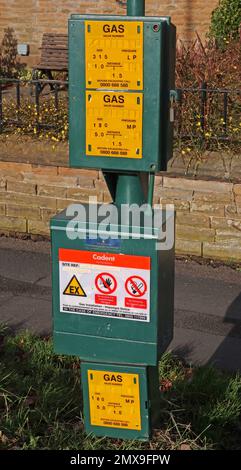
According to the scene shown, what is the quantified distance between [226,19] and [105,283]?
32.0ft

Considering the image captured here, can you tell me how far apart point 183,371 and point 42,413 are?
1.22 meters

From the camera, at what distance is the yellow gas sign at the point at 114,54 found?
331 centimetres

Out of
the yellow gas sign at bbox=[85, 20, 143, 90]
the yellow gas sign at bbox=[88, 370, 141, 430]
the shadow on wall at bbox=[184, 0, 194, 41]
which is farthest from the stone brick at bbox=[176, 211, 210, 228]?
the shadow on wall at bbox=[184, 0, 194, 41]

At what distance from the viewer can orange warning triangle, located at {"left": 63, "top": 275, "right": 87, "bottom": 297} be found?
3611mm

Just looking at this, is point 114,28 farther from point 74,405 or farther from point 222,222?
point 222,222

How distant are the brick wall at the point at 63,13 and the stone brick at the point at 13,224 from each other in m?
6.59

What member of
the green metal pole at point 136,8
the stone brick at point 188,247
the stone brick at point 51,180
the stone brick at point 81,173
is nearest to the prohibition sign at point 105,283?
the green metal pole at point 136,8

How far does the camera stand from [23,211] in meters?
7.99

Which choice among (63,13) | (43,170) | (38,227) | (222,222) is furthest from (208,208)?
(63,13)

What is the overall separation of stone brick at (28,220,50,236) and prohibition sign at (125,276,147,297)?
14.7 ft

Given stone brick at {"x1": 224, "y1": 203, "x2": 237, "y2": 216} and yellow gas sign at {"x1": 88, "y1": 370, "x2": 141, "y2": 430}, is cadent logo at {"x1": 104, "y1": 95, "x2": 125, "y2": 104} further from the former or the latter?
stone brick at {"x1": 224, "y1": 203, "x2": 237, "y2": 216}

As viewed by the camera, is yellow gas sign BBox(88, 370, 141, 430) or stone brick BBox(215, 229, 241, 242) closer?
yellow gas sign BBox(88, 370, 141, 430)

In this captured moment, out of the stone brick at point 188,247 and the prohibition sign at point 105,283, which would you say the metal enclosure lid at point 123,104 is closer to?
the prohibition sign at point 105,283

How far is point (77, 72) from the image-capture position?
3.45 metres
